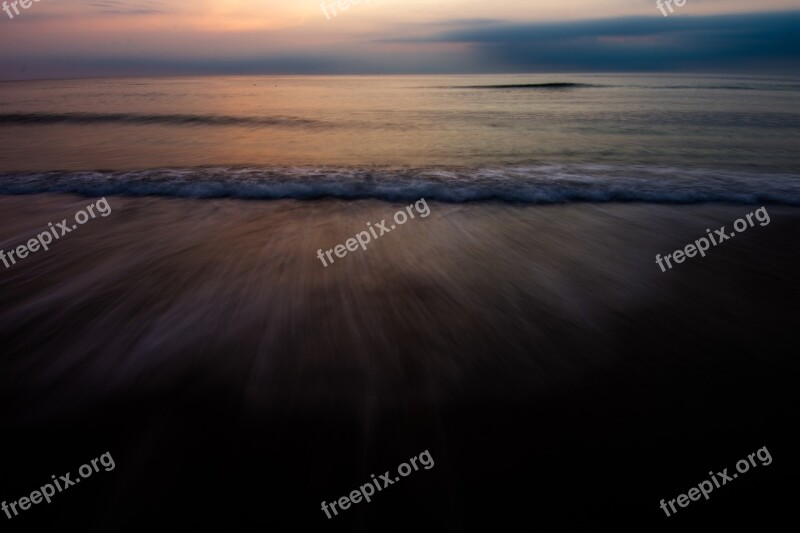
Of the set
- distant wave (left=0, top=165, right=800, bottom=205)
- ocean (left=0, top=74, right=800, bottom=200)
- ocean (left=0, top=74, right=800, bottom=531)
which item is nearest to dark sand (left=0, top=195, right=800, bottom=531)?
ocean (left=0, top=74, right=800, bottom=531)

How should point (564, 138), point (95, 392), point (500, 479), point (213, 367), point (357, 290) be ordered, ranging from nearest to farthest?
point (500, 479) < point (95, 392) < point (213, 367) < point (357, 290) < point (564, 138)

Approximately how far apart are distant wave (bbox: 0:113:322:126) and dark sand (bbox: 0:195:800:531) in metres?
15.7

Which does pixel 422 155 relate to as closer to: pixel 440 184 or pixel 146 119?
pixel 440 184

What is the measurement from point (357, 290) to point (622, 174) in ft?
24.0

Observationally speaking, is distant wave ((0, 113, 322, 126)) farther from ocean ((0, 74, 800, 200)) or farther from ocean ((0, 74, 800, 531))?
ocean ((0, 74, 800, 531))

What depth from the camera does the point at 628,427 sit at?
2467 mm

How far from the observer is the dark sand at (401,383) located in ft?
6.82

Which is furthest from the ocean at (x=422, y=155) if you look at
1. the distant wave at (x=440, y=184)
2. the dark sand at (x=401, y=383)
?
the dark sand at (x=401, y=383)

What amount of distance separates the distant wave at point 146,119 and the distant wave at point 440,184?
11.1 m

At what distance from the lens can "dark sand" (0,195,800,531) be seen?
2.08 meters

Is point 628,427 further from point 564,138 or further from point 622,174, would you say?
point 564,138

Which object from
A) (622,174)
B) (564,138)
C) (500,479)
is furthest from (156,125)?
(500,479)

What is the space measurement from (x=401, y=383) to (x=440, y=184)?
579 cm

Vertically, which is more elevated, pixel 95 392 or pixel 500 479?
pixel 95 392
